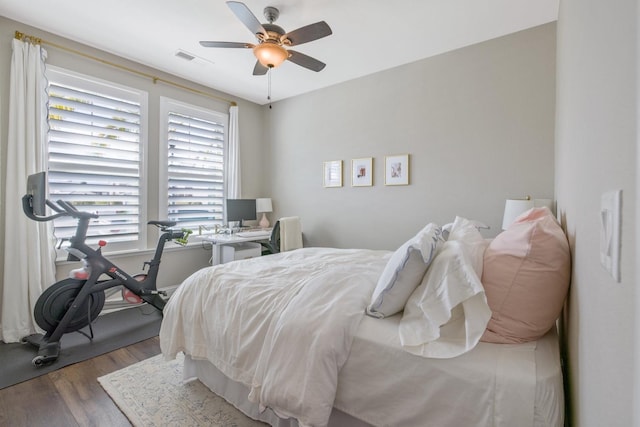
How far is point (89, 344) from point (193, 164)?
2491 millimetres

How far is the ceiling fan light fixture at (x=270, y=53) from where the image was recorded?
2466 millimetres

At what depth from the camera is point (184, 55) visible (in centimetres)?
347

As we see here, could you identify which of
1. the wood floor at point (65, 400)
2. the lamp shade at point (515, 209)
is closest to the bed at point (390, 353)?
the wood floor at point (65, 400)

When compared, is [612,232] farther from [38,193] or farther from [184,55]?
[184,55]

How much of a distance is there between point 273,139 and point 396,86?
2.27 metres

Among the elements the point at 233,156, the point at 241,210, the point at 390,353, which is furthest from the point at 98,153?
the point at 390,353

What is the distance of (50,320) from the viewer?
2533 millimetres

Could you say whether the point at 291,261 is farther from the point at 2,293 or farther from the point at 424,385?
the point at 2,293

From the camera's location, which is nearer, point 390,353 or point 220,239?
point 390,353

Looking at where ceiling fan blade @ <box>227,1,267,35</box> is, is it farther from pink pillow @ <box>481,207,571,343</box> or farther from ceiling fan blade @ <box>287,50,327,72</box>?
pink pillow @ <box>481,207,571,343</box>

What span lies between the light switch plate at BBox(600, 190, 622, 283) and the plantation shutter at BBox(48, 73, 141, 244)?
409 cm

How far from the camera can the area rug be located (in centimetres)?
225

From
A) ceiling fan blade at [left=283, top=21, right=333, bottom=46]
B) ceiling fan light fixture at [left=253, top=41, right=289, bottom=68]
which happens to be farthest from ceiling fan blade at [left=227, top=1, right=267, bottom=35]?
ceiling fan blade at [left=283, top=21, right=333, bottom=46]

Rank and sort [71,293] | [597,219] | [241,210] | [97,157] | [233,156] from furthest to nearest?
1. [233,156]
2. [241,210]
3. [97,157]
4. [71,293]
5. [597,219]
